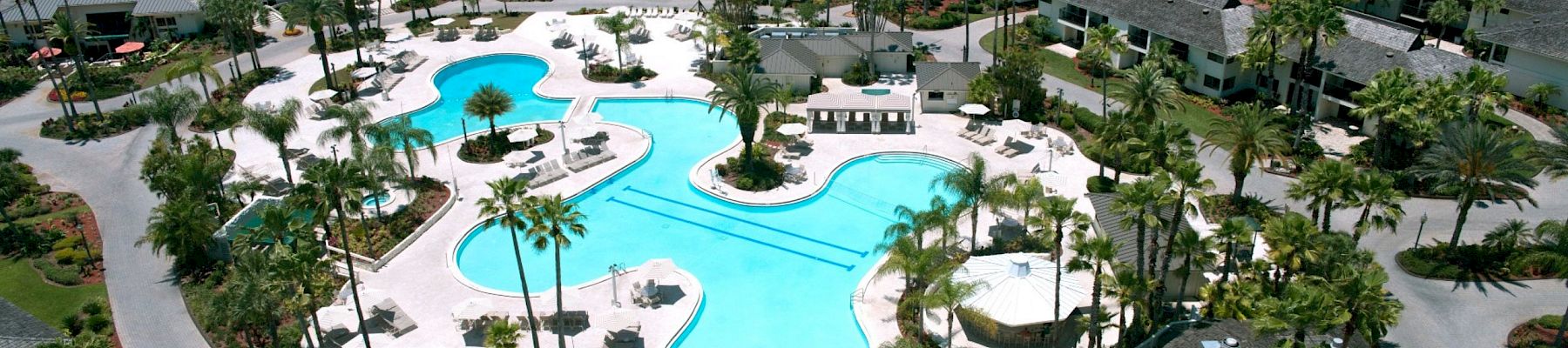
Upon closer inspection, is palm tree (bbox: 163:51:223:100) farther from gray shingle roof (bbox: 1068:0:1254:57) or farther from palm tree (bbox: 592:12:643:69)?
gray shingle roof (bbox: 1068:0:1254:57)

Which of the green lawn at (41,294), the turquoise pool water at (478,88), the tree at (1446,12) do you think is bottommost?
the green lawn at (41,294)

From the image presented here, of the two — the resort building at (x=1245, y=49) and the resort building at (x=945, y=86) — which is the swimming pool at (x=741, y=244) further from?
the resort building at (x=1245, y=49)

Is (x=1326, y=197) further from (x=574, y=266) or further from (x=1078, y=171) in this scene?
(x=574, y=266)

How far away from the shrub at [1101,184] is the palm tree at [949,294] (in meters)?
15.6

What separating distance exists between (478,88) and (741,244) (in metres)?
32.4

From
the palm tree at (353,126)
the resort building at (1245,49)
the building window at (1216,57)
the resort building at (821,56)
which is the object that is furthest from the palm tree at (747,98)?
the building window at (1216,57)

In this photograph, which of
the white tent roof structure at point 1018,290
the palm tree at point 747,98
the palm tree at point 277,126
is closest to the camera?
the white tent roof structure at point 1018,290

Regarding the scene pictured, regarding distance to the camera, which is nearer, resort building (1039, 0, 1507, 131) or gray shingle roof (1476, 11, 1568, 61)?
resort building (1039, 0, 1507, 131)

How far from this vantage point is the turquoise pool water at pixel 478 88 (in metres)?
69.2

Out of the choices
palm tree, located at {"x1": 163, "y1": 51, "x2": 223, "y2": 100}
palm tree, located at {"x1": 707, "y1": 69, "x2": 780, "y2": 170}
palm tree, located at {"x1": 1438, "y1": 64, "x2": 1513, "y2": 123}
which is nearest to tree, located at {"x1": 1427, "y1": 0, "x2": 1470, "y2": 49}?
palm tree, located at {"x1": 1438, "y1": 64, "x2": 1513, "y2": 123}

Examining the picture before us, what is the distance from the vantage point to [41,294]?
48125mm

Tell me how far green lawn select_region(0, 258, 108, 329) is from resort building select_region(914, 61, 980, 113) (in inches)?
1763

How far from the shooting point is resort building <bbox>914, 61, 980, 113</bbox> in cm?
6775

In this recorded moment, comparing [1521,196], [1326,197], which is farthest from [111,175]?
[1521,196]
